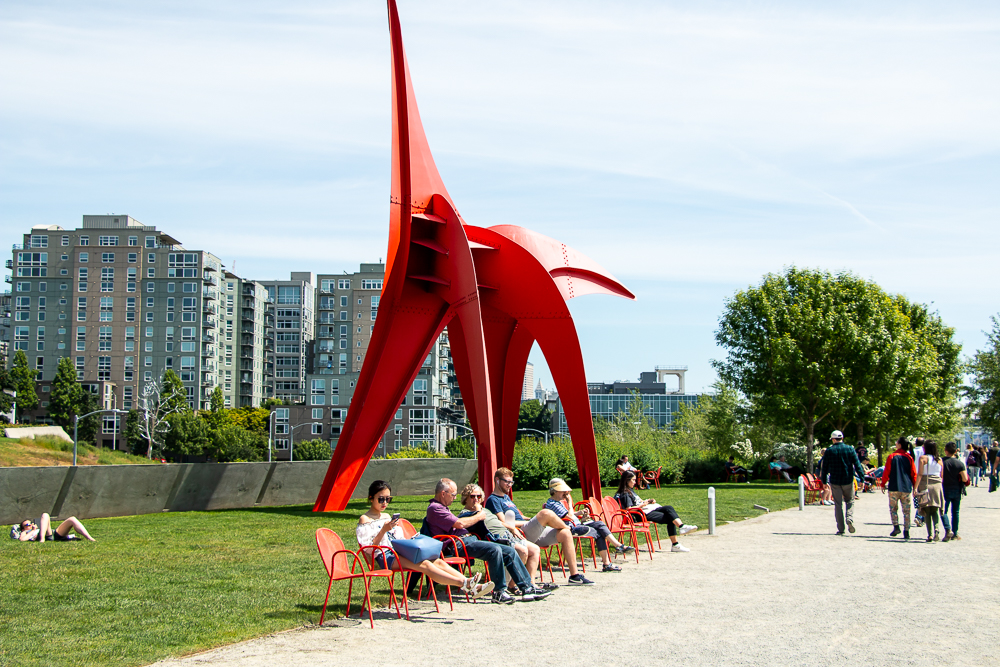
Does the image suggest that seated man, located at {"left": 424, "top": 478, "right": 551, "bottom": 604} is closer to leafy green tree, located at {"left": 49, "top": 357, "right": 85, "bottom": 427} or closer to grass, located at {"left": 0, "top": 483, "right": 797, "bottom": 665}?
grass, located at {"left": 0, "top": 483, "right": 797, "bottom": 665}

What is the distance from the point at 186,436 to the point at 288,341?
47.8 meters

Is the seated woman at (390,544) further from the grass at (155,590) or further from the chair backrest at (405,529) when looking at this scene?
the grass at (155,590)

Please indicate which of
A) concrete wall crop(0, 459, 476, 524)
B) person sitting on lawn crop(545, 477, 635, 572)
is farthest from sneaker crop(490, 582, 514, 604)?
concrete wall crop(0, 459, 476, 524)

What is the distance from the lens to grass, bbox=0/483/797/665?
21.8 ft

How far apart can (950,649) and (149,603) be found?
267 inches

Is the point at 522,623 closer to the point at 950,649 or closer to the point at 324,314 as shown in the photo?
the point at 950,649

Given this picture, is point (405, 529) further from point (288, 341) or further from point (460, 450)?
point (288, 341)

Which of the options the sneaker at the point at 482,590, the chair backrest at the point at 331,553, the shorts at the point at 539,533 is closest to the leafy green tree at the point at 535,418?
the shorts at the point at 539,533

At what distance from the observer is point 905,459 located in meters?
15.0

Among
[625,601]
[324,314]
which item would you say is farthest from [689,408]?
[324,314]

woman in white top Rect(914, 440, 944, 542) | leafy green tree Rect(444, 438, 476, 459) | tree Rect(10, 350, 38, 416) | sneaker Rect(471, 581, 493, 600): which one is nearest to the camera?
sneaker Rect(471, 581, 493, 600)

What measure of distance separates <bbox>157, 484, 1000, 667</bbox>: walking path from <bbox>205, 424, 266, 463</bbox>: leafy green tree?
80.1 metres

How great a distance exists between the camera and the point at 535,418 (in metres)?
142

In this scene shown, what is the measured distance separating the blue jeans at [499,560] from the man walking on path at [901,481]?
27.6ft
